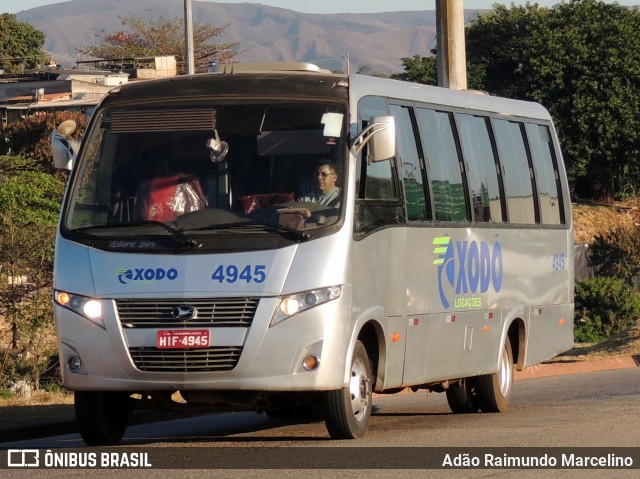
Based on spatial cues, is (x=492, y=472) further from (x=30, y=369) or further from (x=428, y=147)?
(x=30, y=369)

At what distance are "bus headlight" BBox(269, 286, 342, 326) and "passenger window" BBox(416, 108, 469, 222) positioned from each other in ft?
8.34

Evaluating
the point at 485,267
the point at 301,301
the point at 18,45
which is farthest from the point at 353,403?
the point at 18,45

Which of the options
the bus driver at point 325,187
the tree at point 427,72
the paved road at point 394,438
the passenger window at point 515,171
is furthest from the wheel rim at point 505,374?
the tree at point 427,72

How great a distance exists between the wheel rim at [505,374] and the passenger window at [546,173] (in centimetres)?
171

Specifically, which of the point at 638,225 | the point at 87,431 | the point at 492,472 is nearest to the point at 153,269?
the point at 87,431

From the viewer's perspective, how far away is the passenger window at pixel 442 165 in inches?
505

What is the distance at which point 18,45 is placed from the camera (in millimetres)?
104688

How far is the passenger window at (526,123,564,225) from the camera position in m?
15.7

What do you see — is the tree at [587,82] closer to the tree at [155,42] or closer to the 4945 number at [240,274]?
the tree at [155,42]

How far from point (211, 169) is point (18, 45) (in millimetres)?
96643

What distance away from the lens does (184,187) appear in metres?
11.1

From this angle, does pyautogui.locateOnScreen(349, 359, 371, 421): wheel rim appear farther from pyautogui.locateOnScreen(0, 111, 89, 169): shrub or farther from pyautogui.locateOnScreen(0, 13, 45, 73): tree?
pyautogui.locateOnScreen(0, 13, 45, 73): tree

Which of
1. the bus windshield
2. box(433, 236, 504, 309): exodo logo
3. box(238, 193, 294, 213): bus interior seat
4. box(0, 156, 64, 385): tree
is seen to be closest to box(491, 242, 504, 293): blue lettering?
box(433, 236, 504, 309): exodo logo

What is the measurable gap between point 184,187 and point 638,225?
36.7 meters
